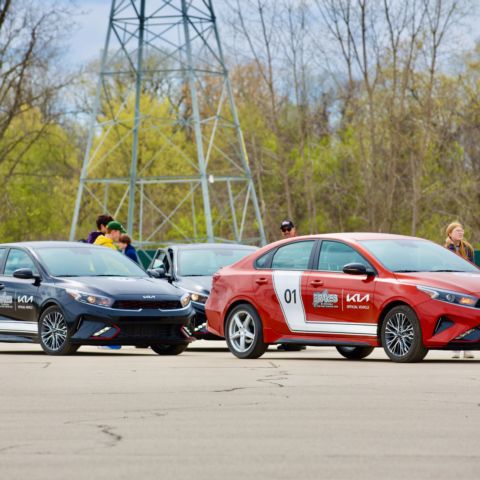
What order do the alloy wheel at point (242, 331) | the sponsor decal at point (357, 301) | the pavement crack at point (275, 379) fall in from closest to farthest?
the pavement crack at point (275, 379), the sponsor decal at point (357, 301), the alloy wheel at point (242, 331)

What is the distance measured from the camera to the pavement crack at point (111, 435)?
9.29 metres

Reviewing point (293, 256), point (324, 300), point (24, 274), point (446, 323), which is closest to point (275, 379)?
point (446, 323)

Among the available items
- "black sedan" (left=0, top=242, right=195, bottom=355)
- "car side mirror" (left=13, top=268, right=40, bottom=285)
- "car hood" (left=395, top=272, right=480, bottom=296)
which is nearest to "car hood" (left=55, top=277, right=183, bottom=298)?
"black sedan" (left=0, top=242, right=195, bottom=355)

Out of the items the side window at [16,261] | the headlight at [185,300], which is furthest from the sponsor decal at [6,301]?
the headlight at [185,300]

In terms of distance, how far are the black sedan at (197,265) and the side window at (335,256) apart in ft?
13.5

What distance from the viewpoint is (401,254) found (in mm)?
17234

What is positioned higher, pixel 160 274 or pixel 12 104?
pixel 12 104

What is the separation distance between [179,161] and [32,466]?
5695 centimetres

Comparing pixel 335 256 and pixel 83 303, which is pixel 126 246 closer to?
pixel 83 303

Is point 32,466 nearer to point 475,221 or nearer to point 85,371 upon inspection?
point 85,371

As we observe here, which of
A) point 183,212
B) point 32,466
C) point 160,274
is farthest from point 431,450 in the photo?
point 183,212

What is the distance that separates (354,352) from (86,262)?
→ 386cm

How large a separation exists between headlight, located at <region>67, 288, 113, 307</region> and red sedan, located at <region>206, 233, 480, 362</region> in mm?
1347

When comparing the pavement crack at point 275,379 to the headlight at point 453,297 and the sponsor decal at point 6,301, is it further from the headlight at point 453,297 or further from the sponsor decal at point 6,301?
the sponsor decal at point 6,301
